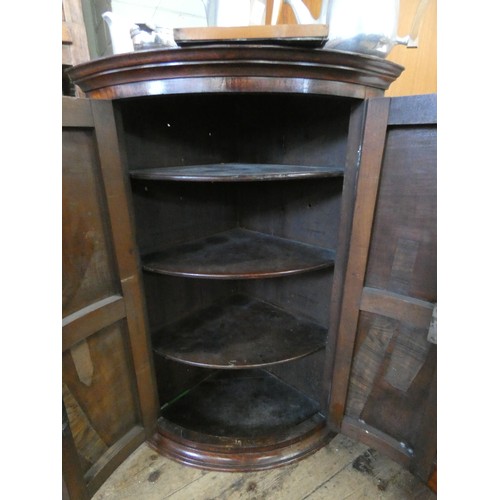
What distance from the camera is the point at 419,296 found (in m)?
0.90

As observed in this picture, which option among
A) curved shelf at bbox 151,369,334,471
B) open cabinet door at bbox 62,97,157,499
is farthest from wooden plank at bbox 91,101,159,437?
curved shelf at bbox 151,369,334,471

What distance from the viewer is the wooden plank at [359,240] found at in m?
0.86

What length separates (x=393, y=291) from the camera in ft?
3.10

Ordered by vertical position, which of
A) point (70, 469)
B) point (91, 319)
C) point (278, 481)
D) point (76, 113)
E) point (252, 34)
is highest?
point (252, 34)

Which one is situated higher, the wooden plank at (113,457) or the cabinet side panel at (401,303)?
the cabinet side panel at (401,303)

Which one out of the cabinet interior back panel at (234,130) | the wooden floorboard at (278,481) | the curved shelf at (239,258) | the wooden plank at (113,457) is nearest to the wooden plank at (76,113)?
the cabinet interior back panel at (234,130)

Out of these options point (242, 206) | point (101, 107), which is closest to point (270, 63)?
point (101, 107)

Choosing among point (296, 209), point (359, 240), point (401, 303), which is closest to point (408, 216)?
point (359, 240)

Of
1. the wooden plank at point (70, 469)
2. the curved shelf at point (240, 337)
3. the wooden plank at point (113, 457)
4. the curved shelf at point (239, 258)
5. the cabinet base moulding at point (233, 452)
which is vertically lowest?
the cabinet base moulding at point (233, 452)

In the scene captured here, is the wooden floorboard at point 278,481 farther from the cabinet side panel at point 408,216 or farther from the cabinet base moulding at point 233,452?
the cabinet side panel at point 408,216

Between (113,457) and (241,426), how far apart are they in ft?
1.52

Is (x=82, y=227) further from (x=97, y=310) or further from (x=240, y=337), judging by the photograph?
(x=240, y=337)

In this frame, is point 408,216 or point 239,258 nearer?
point 408,216
